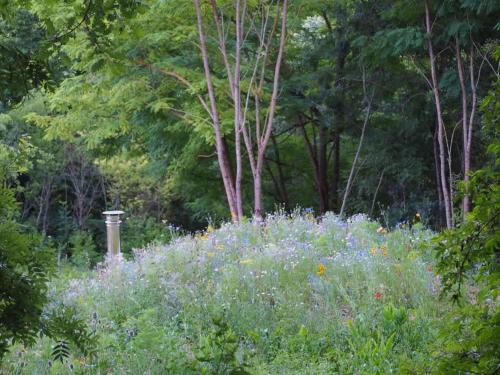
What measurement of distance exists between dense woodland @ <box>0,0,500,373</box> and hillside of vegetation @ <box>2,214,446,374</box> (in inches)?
42.3

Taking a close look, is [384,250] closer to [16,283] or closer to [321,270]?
[321,270]

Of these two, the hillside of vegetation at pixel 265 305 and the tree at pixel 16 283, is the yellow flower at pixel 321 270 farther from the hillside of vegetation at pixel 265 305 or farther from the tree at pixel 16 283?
the tree at pixel 16 283

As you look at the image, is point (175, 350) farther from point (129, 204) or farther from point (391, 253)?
point (129, 204)

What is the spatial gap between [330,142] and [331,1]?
13.7ft

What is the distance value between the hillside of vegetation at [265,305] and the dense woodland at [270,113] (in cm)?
107

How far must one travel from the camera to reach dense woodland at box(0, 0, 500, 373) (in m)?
8.84

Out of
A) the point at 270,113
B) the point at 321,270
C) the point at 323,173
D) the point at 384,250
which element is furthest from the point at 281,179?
the point at 321,270

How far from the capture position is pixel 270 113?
28.9 ft

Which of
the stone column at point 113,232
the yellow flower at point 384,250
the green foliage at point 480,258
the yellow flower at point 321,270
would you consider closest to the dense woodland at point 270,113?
the stone column at point 113,232

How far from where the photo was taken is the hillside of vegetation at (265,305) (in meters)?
4.04

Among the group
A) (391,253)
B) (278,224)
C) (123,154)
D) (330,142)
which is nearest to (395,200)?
(330,142)

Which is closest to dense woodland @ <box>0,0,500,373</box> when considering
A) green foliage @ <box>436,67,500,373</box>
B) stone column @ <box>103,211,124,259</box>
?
stone column @ <box>103,211,124,259</box>

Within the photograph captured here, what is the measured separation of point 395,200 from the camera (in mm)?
11000

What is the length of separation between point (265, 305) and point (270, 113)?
4.13 m
